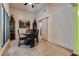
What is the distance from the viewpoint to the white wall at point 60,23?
6.08ft

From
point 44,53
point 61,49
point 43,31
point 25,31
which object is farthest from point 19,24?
point 61,49

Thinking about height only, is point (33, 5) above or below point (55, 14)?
above

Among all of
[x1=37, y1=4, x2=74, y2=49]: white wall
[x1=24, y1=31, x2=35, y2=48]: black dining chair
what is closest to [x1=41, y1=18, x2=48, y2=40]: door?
[x1=37, y1=4, x2=74, y2=49]: white wall

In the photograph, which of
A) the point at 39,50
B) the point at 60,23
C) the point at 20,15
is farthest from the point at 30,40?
the point at 60,23

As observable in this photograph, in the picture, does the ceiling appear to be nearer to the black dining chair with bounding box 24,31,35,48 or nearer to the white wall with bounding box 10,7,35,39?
the white wall with bounding box 10,7,35,39

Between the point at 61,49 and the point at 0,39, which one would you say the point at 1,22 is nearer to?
the point at 0,39

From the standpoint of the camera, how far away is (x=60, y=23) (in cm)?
196

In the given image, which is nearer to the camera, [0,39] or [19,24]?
[0,39]

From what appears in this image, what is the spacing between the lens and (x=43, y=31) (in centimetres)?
197

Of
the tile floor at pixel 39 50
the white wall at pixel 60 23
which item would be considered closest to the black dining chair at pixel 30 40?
the tile floor at pixel 39 50

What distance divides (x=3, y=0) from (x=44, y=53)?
40.3 inches

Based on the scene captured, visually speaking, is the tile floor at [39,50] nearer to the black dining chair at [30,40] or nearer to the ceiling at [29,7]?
the black dining chair at [30,40]

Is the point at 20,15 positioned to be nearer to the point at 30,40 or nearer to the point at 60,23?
the point at 30,40

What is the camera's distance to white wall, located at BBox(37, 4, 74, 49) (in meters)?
1.85
